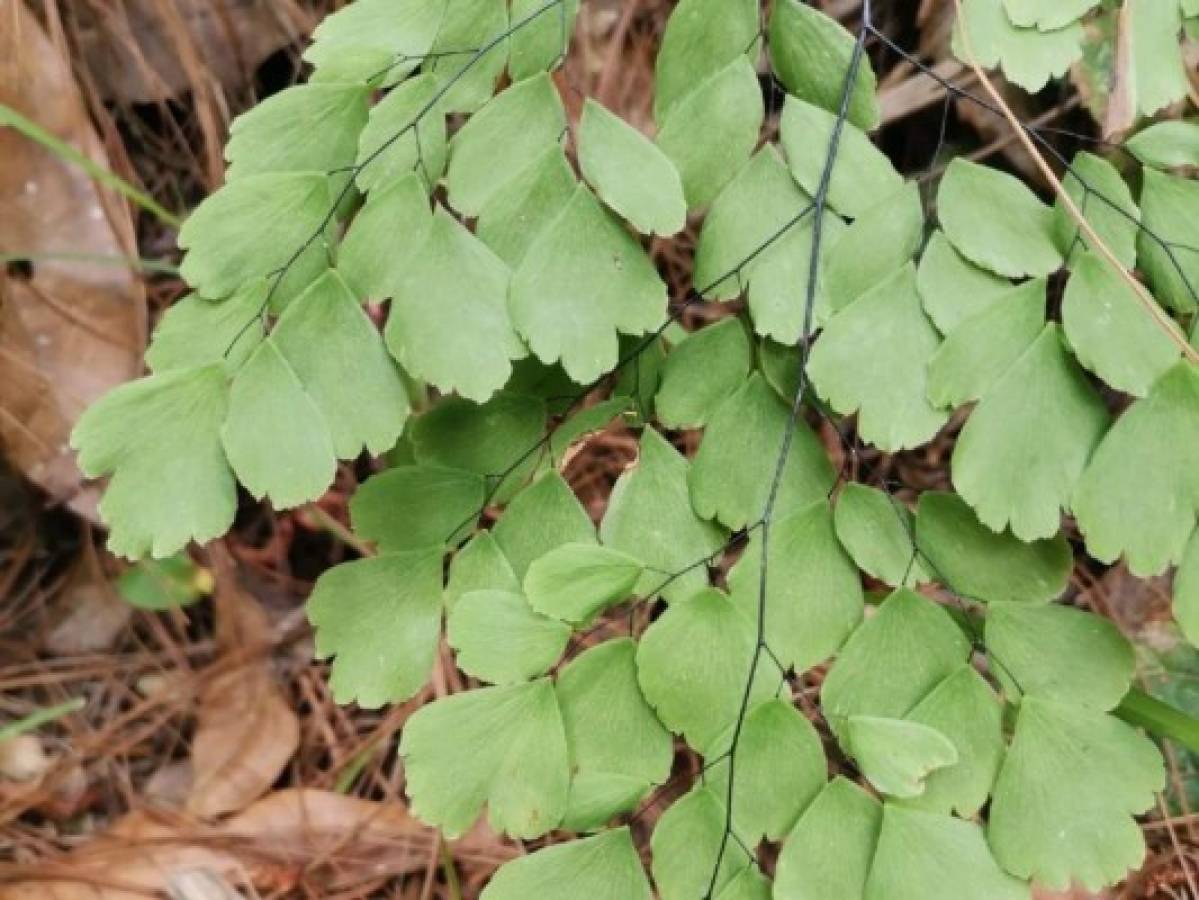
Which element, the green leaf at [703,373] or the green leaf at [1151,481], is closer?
the green leaf at [1151,481]

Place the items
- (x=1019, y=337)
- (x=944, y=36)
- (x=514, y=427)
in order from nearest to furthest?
(x=1019, y=337), (x=514, y=427), (x=944, y=36)

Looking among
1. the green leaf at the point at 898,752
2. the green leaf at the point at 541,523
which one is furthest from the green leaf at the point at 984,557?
the green leaf at the point at 541,523

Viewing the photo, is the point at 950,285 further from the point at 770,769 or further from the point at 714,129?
the point at 770,769

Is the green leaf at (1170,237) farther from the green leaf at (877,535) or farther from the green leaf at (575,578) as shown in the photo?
the green leaf at (575,578)

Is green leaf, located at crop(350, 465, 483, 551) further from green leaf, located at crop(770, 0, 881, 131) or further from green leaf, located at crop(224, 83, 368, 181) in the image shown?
green leaf, located at crop(770, 0, 881, 131)

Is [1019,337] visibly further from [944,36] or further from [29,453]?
[29,453]

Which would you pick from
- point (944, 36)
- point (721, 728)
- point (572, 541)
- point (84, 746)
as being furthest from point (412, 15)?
point (84, 746)
